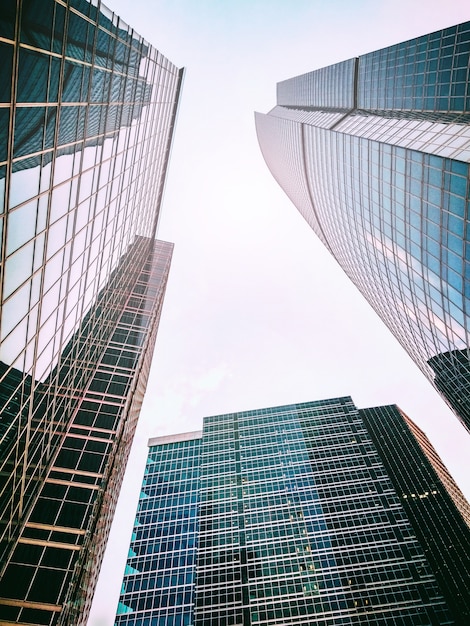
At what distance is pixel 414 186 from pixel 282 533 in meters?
80.3

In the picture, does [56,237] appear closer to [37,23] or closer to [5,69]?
[5,69]

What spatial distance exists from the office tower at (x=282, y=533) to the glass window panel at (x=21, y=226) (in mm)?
83404

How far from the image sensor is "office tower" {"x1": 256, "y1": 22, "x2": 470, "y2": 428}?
27.5m

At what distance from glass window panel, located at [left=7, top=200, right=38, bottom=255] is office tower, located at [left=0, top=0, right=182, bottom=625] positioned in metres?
0.09

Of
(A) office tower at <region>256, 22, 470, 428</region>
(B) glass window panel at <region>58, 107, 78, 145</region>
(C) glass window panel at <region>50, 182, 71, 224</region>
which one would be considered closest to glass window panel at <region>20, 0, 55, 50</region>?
(B) glass window panel at <region>58, 107, 78, 145</region>

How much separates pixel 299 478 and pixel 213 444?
28.9 metres

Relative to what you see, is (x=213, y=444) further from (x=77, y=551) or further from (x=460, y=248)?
(x=460, y=248)

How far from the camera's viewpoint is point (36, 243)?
15.7 metres

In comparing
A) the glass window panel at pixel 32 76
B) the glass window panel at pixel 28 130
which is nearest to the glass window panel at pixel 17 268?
the glass window panel at pixel 28 130

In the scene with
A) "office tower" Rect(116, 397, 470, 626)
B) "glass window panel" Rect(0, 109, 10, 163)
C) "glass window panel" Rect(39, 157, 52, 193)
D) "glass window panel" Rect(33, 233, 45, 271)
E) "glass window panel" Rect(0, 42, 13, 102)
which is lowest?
"glass window panel" Rect(0, 109, 10, 163)

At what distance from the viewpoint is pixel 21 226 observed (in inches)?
531

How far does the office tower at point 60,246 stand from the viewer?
42.1 feet

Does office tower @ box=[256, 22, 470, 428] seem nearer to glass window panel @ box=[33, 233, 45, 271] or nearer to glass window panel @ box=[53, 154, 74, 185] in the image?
glass window panel @ box=[53, 154, 74, 185]

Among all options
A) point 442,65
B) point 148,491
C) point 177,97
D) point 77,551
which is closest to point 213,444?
point 148,491
